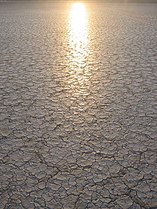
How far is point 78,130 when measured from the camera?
1360 millimetres

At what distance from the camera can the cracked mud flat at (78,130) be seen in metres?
0.95

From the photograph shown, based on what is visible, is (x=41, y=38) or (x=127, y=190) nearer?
(x=127, y=190)

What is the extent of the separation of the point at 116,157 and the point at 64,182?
0.98 feet

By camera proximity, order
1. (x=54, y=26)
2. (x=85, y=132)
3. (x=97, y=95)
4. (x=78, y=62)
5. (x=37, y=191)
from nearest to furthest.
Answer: (x=37, y=191), (x=85, y=132), (x=97, y=95), (x=78, y=62), (x=54, y=26)

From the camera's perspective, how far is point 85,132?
134 cm

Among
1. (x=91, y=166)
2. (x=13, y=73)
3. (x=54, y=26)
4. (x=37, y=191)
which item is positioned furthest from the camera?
(x=54, y=26)

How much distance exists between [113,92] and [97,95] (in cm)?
14

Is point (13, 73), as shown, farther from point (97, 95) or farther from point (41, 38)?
point (41, 38)

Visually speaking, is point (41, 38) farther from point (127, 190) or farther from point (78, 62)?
point (127, 190)

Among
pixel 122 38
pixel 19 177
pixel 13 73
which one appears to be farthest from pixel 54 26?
pixel 19 177

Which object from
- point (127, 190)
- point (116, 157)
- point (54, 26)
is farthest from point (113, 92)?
point (54, 26)

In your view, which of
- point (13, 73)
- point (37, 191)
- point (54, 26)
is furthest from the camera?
point (54, 26)

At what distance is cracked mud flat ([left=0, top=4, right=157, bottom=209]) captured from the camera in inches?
37.4

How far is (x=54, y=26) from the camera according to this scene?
4.84 m
